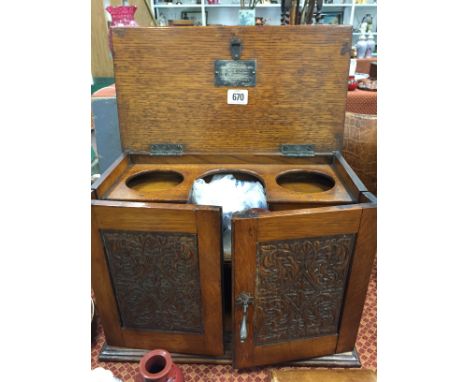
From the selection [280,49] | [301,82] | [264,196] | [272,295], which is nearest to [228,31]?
[280,49]

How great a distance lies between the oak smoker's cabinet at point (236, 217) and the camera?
2.69 ft

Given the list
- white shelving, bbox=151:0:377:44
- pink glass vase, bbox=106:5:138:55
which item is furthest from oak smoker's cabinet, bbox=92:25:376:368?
white shelving, bbox=151:0:377:44

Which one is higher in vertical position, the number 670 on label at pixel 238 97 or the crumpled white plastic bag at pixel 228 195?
the number 670 on label at pixel 238 97

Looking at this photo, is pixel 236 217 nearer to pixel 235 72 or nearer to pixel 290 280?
pixel 290 280

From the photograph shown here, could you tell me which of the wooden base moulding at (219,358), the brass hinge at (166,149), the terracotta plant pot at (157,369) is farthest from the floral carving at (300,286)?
the brass hinge at (166,149)

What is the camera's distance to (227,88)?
107cm

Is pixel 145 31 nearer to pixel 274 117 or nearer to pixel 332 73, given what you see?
pixel 274 117

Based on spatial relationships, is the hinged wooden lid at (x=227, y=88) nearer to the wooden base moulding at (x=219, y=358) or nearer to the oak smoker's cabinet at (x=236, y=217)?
the oak smoker's cabinet at (x=236, y=217)

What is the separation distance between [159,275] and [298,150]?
0.59 meters

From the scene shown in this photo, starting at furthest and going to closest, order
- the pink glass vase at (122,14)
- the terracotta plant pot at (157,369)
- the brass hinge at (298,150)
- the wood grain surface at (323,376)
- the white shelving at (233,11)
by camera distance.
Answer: the white shelving at (233,11) < the pink glass vase at (122,14) < the brass hinge at (298,150) < the wood grain surface at (323,376) < the terracotta plant pot at (157,369)

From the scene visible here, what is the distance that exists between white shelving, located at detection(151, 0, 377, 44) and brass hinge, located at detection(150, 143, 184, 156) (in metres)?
3.15

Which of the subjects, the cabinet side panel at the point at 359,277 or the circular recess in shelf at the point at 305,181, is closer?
the cabinet side panel at the point at 359,277

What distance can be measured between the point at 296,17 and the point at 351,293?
1100mm

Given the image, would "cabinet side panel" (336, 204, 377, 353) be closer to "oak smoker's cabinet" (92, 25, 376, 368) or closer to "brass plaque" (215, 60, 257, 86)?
"oak smoker's cabinet" (92, 25, 376, 368)
